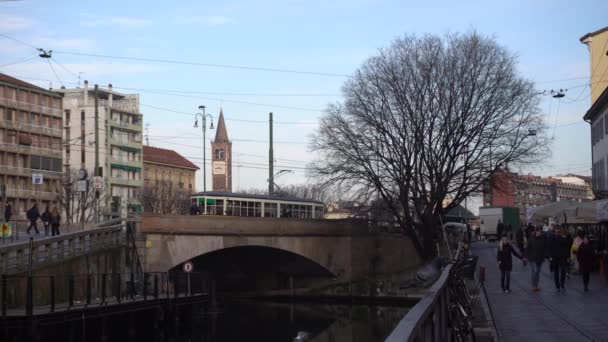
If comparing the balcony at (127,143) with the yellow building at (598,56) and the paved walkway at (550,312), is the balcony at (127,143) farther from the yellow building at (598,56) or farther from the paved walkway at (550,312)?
the paved walkway at (550,312)

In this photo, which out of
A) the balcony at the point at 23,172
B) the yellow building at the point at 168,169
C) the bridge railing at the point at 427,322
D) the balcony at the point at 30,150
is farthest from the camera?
the yellow building at the point at 168,169

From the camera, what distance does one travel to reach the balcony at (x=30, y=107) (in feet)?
304

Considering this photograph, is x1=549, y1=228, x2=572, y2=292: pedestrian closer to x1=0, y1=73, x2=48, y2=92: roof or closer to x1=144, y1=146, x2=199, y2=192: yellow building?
x1=0, y1=73, x2=48, y2=92: roof

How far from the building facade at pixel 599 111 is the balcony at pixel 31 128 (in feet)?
196


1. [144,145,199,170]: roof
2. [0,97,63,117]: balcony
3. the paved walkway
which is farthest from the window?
the paved walkway

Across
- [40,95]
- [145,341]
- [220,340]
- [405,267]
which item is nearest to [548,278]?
[220,340]

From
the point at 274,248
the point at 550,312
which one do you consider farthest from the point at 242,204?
the point at 550,312

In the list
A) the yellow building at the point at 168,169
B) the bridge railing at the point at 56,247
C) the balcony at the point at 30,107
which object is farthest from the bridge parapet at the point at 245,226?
the yellow building at the point at 168,169

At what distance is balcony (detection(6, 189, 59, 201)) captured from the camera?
307 ft

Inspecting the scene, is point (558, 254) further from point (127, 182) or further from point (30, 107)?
point (127, 182)

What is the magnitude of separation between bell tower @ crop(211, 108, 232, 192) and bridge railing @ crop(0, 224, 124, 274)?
93271 mm

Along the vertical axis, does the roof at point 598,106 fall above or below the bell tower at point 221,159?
below

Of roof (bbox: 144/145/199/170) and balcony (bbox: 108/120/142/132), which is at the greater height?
balcony (bbox: 108/120/142/132)

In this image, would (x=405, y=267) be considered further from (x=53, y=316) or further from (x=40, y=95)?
(x=40, y=95)
